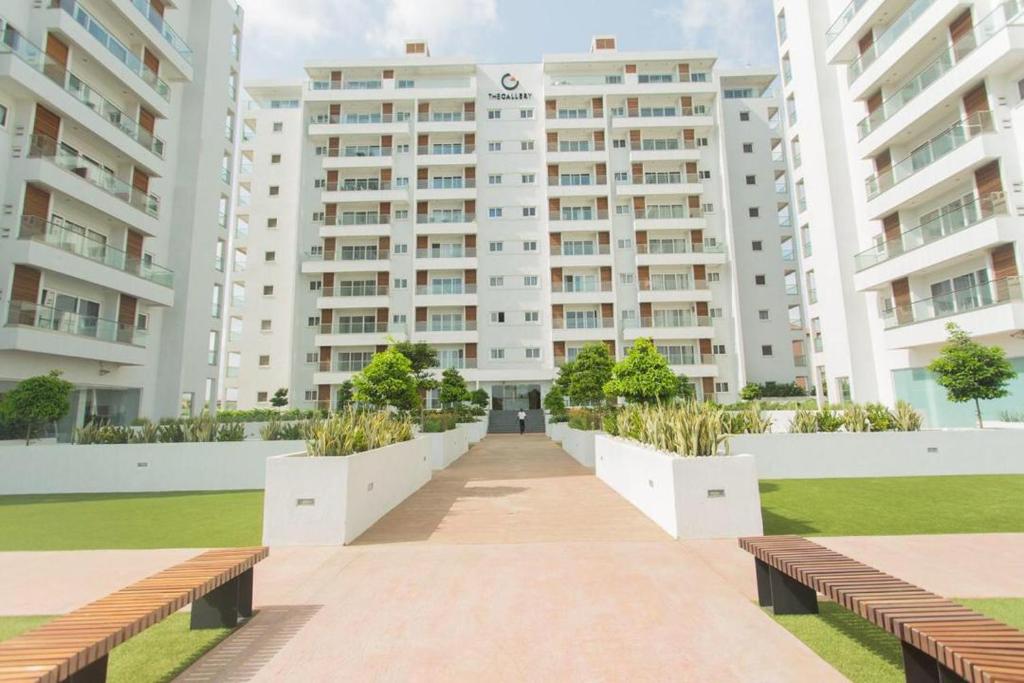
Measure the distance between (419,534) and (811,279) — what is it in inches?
1120

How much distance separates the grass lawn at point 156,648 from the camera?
3.55 meters

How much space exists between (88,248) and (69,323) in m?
3.23

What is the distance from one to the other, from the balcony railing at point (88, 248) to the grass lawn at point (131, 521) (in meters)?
10.7

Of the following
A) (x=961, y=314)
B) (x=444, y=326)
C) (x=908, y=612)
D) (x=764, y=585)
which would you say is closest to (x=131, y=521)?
(x=764, y=585)

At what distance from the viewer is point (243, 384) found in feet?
129

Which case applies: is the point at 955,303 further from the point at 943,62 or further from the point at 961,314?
the point at 943,62

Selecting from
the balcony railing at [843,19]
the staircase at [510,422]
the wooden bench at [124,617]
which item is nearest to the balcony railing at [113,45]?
A: the wooden bench at [124,617]

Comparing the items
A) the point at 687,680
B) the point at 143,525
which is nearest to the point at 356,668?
the point at 687,680

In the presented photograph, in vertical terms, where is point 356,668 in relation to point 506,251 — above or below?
below

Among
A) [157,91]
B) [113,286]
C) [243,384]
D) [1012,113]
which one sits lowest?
[243,384]

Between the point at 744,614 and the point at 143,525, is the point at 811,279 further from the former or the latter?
the point at 143,525

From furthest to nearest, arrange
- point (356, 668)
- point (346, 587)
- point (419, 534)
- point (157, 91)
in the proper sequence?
point (157, 91) → point (419, 534) → point (346, 587) → point (356, 668)

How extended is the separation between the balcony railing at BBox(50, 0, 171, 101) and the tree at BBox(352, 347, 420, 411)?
19382 millimetres

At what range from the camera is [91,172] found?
20406 millimetres
